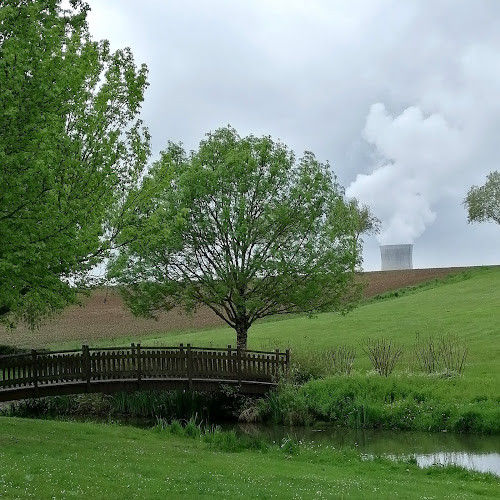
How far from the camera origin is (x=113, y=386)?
89.8ft

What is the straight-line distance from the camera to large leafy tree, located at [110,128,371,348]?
3419 centimetres

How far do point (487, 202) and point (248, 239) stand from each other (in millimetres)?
62557

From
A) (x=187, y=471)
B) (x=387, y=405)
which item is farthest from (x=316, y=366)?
(x=187, y=471)

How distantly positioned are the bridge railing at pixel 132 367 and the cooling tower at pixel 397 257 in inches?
2620

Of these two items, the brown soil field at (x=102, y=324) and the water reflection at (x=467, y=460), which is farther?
the brown soil field at (x=102, y=324)

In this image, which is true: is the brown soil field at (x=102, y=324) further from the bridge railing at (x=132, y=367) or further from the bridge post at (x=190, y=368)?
the bridge post at (x=190, y=368)

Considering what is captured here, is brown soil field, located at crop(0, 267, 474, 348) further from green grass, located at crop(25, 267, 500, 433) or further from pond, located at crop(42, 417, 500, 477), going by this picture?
pond, located at crop(42, 417, 500, 477)

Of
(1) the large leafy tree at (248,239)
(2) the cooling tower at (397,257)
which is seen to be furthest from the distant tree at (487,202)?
(1) the large leafy tree at (248,239)

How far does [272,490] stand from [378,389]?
51.4ft

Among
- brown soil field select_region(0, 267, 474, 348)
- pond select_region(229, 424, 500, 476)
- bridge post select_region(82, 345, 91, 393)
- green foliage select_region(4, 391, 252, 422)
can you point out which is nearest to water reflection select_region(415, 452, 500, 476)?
pond select_region(229, 424, 500, 476)

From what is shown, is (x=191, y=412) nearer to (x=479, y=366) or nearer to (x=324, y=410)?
(x=324, y=410)

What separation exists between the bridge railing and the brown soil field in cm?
1661

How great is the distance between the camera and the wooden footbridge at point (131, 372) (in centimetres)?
2525

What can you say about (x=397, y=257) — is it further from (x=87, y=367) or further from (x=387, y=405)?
(x=87, y=367)
